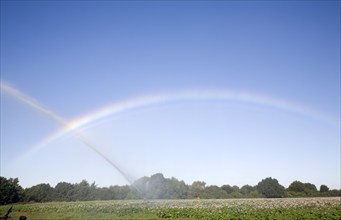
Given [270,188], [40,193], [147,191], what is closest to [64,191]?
[40,193]

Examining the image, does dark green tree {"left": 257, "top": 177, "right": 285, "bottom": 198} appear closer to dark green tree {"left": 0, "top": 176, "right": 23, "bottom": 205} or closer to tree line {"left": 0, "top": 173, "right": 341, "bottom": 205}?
tree line {"left": 0, "top": 173, "right": 341, "bottom": 205}

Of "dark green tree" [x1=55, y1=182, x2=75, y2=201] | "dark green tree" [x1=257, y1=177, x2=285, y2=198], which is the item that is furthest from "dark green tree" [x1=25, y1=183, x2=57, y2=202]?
"dark green tree" [x1=257, y1=177, x2=285, y2=198]

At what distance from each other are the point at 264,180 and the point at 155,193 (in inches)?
1700

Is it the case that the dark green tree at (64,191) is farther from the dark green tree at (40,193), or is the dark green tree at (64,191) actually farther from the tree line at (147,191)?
the dark green tree at (40,193)

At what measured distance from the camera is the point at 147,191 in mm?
123938

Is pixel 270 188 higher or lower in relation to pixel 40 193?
lower

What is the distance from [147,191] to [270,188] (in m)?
47.3

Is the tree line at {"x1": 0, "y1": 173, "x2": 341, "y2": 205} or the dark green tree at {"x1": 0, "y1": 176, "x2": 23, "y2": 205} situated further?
the tree line at {"x1": 0, "y1": 173, "x2": 341, "y2": 205}

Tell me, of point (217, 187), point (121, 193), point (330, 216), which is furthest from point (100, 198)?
point (330, 216)

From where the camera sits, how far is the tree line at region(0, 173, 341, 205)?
112m

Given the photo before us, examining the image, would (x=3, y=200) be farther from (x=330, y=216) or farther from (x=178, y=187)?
(x=330, y=216)

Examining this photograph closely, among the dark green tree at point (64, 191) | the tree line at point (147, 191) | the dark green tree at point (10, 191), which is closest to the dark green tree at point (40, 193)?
the tree line at point (147, 191)

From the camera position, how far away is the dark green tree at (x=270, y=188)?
112938mm

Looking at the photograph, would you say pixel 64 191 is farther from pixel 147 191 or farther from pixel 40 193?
pixel 147 191
